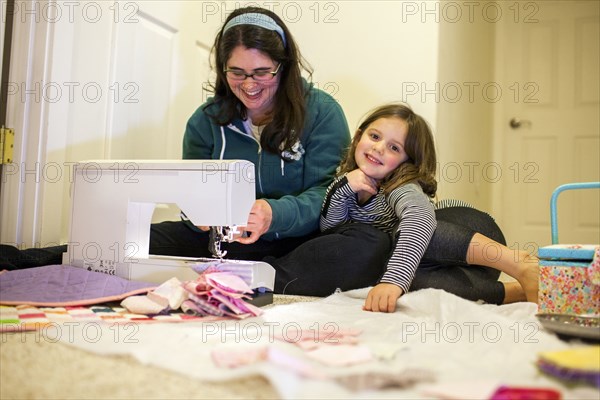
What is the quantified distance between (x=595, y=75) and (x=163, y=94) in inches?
117

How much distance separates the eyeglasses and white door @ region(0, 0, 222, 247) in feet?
1.70

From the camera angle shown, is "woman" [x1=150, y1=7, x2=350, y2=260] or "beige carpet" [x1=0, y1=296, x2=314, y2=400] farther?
"woman" [x1=150, y1=7, x2=350, y2=260]

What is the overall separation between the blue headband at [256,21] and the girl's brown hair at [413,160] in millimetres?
412

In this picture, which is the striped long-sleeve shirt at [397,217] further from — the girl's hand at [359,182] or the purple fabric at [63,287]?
the purple fabric at [63,287]

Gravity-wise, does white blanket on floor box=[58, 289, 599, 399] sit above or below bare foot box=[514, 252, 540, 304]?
below

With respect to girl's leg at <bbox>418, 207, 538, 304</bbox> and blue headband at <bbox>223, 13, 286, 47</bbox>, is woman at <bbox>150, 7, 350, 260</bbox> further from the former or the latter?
girl's leg at <bbox>418, 207, 538, 304</bbox>

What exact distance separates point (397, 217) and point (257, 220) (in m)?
0.44

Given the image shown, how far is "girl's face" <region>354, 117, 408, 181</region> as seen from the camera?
174 centimetres

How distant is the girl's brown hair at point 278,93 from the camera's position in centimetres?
167

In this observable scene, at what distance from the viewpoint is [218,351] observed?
2.67 feet

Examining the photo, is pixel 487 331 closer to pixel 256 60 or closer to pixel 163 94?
pixel 256 60

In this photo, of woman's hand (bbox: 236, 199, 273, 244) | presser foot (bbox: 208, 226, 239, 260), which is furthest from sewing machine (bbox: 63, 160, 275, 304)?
woman's hand (bbox: 236, 199, 273, 244)

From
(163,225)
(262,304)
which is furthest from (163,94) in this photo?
(262,304)

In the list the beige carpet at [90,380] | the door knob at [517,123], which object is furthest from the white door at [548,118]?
the beige carpet at [90,380]
